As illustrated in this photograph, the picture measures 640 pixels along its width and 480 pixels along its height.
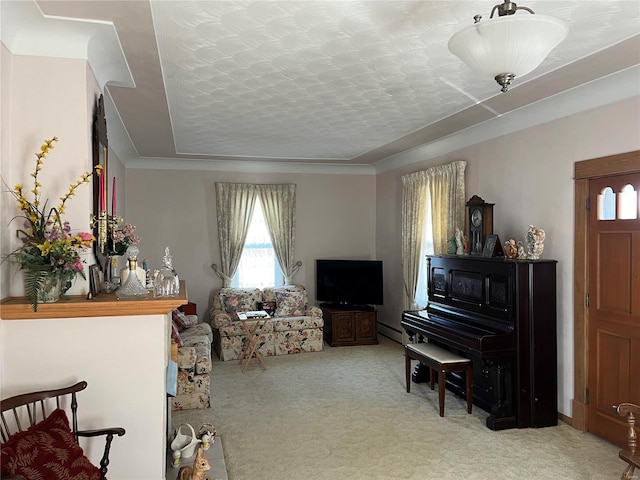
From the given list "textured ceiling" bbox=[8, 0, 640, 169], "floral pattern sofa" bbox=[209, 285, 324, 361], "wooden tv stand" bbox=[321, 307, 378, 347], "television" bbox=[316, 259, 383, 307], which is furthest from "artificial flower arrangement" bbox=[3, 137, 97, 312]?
"television" bbox=[316, 259, 383, 307]

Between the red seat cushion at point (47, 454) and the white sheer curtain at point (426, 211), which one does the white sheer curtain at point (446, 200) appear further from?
the red seat cushion at point (47, 454)

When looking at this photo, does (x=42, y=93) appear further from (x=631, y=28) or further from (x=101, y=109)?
(x=631, y=28)

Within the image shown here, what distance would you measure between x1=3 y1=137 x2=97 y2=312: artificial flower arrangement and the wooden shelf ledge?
0.05m

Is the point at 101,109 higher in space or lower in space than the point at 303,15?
lower

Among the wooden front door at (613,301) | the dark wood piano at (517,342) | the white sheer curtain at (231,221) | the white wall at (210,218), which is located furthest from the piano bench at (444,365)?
the white sheer curtain at (231,221)

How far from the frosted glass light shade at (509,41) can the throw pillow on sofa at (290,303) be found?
561cm

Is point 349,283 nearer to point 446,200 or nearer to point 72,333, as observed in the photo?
point 446,200

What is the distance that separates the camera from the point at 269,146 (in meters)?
6.36

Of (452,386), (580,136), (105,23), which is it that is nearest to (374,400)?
(452,386)

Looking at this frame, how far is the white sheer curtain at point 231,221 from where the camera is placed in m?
7.55

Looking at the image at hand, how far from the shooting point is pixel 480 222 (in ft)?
16.2

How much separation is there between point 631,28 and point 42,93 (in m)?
3.38

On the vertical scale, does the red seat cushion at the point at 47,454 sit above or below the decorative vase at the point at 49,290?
below

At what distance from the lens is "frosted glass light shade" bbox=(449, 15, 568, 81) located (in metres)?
1.94
